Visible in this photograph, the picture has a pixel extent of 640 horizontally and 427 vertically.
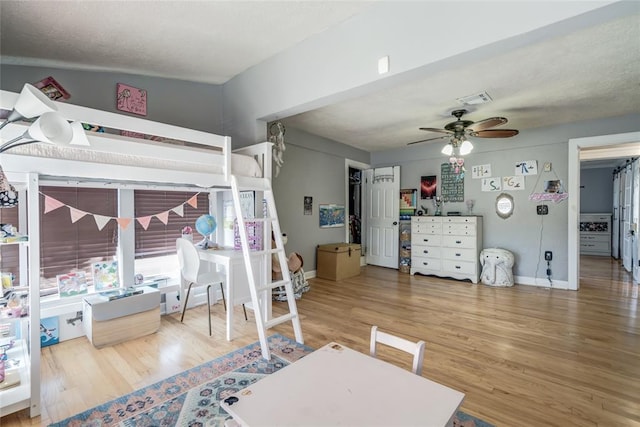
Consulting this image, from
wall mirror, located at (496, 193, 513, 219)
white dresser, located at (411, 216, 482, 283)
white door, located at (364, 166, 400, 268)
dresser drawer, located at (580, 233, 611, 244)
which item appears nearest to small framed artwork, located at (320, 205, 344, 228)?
white door, located at (364, 166, 400, 268)

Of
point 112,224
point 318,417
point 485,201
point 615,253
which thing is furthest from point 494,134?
point 615,253

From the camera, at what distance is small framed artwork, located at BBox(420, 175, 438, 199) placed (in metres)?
5.69

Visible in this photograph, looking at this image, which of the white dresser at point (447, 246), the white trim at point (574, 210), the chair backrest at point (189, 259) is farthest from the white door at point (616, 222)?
the chair backrest at point (189, 259)

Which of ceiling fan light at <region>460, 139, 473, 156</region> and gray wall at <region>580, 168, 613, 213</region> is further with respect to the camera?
gray wall at <region>580, 168, 613, 213</region>

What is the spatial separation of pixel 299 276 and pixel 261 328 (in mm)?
1851

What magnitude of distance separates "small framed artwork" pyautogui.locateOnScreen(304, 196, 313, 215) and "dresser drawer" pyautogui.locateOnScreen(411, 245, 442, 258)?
2.10 metres

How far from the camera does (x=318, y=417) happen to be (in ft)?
3.13

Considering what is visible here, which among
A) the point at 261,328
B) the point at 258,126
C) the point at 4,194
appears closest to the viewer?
the point at 4,194

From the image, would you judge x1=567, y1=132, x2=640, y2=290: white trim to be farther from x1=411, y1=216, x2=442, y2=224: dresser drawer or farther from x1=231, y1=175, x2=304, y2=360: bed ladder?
x1=231, y1=175, x2=304, y2=360: bed ladder

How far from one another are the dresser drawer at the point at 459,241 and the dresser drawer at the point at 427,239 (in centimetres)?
9

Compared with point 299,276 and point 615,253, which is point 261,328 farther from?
point 615,253

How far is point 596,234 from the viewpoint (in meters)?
7.38

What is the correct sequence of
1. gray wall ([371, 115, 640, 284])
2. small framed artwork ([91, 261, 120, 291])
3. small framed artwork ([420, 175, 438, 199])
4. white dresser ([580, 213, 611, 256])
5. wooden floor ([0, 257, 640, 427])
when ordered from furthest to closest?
white dresser ([580, 213, 611, 256]) < small framed artwork ([420, 175, 438, 199]) < gray wall ([371, 115, 640, 284]) < small framed artwork ([91, 261, 120, 291]) < wooden floor ([0, 257, 640, 427])

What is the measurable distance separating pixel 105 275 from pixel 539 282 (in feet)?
19.6
